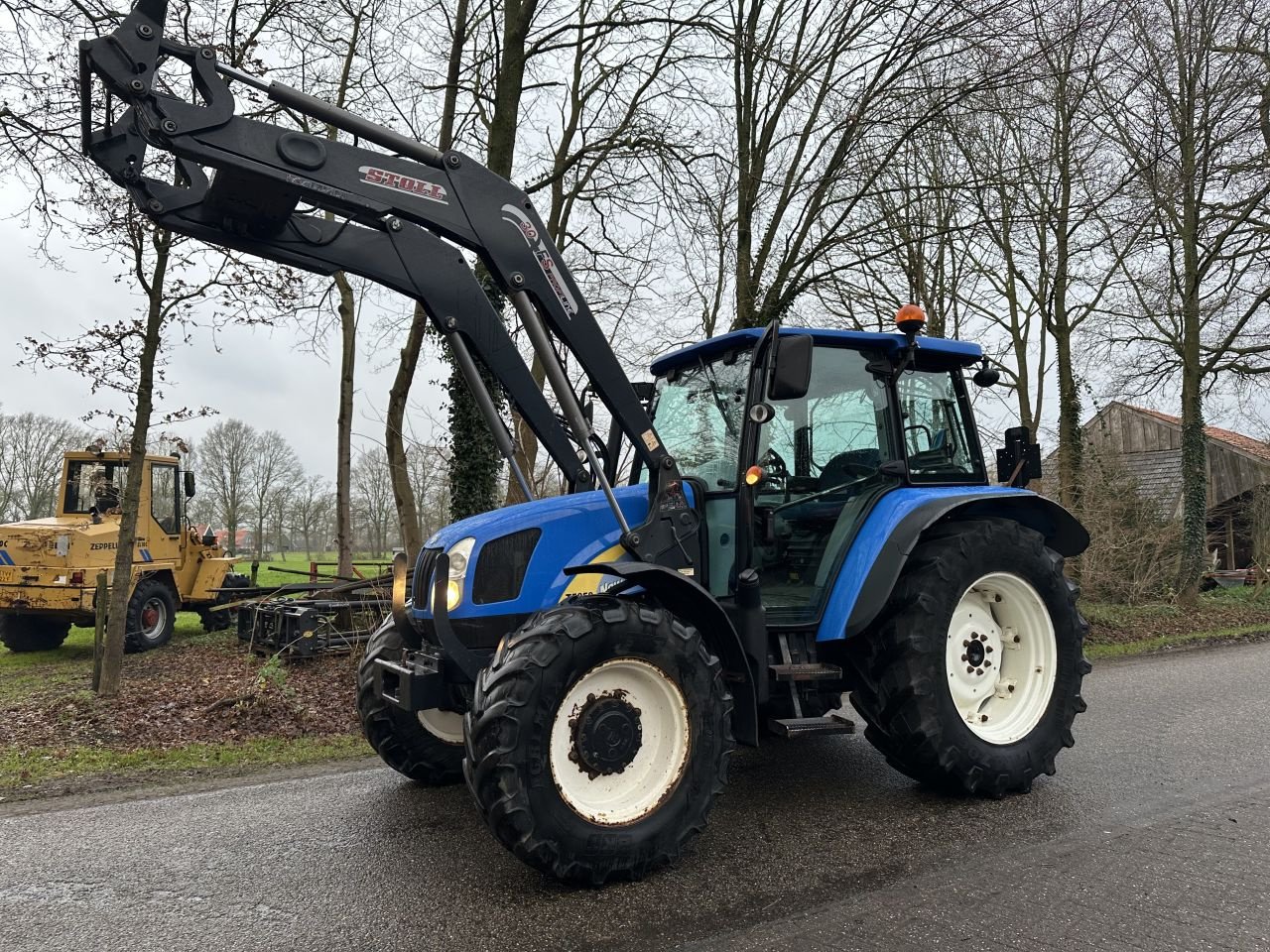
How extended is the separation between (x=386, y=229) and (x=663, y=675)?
2.16 metres

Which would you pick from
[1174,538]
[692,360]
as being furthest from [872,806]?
[1174,538]

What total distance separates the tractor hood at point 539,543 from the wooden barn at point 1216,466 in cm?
1943

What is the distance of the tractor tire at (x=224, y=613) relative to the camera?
1307cm

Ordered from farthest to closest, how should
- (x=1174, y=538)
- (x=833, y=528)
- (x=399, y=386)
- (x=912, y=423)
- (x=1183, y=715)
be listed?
(x=1174, y=538) < (x=399, y=386) < (x=1183, y=715) < (x=912, y=423) < (x=833, y=528)

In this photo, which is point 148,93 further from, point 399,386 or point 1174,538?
point 1174,538

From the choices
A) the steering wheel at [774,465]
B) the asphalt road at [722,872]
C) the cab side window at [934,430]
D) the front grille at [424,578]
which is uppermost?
the cab side window at [934,430]

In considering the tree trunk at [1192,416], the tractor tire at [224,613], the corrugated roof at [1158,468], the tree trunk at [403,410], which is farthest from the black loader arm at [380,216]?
the corrugated roof at [1158,468]

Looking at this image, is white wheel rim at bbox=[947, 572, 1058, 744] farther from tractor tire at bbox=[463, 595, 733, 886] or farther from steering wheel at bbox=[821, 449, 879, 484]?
tractor tire at bbox=[463, 595, 733, 886]

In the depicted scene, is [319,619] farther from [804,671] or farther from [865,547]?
[865,547]

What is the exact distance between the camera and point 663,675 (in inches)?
136

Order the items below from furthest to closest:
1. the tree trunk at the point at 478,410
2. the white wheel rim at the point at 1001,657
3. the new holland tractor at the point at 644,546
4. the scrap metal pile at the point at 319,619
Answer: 1. the tree trunk at the point at 478,410
2. the scrap metal pile at the point at 319,619
3. the white wheel rim at the point at 1001,657
4. the new holland tractor at the point at 644,546

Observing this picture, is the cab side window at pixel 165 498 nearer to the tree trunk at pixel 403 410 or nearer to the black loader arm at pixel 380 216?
the tree trunk at pixel 403 410

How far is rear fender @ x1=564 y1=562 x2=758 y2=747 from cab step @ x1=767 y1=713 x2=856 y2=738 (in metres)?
0.19

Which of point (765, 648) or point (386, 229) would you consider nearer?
point (386, 229)
